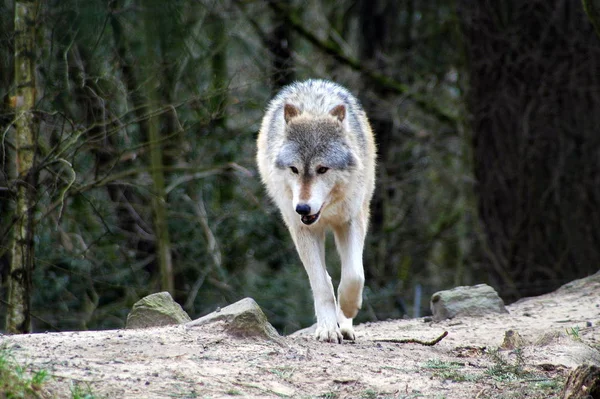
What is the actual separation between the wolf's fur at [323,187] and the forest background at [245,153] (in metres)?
1.37

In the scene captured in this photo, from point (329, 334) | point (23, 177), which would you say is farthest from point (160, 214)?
point (329, 334)

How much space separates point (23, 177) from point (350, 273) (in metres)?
2.82

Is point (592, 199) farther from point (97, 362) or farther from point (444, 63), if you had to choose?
point (97, 362)

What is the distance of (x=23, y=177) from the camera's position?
6.73 meters

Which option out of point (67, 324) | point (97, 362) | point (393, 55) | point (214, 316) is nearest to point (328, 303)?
point (214, 316)

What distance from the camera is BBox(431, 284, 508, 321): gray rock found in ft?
24.0

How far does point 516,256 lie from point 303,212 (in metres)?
5.40

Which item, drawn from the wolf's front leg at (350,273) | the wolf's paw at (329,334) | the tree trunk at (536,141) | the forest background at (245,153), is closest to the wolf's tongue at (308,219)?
the wolf's front leg at (350,273)

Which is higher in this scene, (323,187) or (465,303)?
(323,187)

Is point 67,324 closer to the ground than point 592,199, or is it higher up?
closer to the ground

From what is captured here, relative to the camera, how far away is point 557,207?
10000 mm

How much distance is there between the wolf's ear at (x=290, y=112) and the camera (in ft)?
21.1

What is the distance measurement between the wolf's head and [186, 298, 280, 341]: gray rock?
95 cm

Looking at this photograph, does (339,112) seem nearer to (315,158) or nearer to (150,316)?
(315,158)
